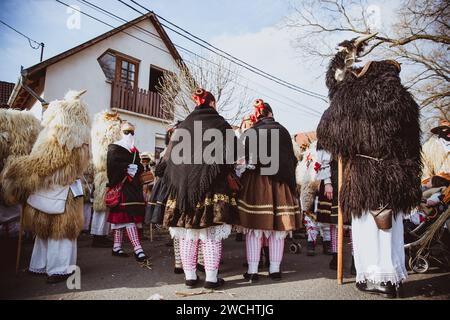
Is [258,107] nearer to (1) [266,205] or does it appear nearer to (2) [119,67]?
(1) [266,205]

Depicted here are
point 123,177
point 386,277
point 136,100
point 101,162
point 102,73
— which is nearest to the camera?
point 386,277

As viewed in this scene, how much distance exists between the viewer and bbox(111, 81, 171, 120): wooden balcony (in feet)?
42.4

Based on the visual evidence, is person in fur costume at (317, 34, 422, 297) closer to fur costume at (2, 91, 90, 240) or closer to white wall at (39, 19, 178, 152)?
fur costume at (2, 91, 90, 240)

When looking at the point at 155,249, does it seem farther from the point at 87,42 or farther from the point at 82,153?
the point at 87,42

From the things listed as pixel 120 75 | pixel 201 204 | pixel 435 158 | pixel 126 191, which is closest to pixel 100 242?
pixel 126 191

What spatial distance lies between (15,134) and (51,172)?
47.9 inches

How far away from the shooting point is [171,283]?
137 inches

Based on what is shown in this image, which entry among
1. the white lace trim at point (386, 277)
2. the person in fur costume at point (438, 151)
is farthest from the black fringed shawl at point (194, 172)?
the person in fur costume at point (438, 151)

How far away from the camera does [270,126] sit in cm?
384

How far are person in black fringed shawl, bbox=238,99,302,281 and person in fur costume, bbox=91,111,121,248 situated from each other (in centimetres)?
287

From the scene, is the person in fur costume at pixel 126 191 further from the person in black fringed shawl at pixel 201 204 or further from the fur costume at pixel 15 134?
the person in black fringed shawl at pixel 201 204
